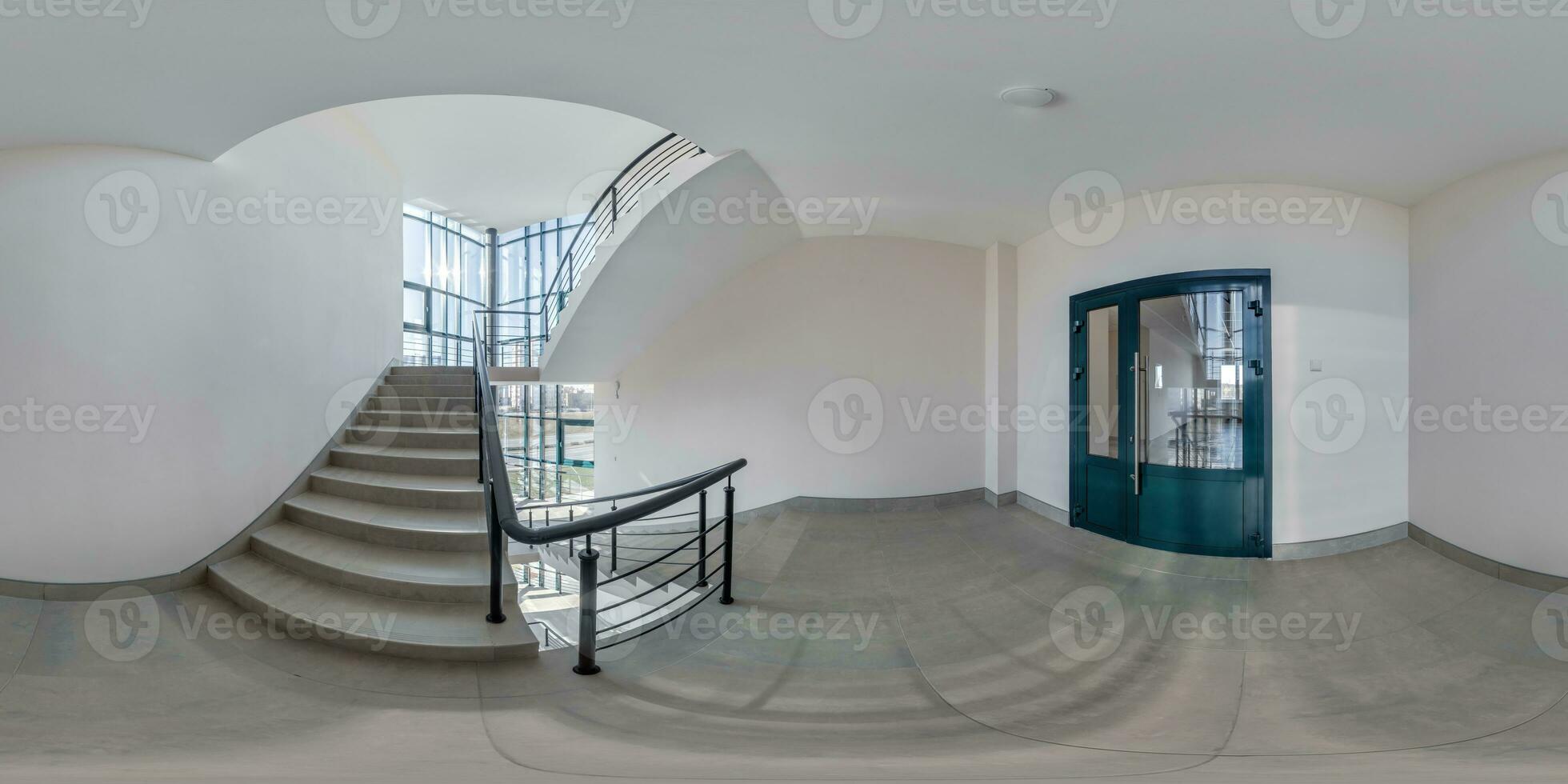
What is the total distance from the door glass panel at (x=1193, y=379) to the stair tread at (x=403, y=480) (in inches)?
186

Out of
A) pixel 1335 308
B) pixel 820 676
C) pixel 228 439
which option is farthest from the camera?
pixel 1335 308

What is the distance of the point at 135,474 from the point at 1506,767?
5941 millimetres

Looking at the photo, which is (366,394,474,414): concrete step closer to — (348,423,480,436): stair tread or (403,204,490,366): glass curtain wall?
(348,423,480,436): stair tread

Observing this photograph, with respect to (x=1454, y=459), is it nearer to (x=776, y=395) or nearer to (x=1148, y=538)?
(x=1148, y=538)

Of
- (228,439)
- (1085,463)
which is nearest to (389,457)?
(228,439)

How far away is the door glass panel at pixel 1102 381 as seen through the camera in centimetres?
459

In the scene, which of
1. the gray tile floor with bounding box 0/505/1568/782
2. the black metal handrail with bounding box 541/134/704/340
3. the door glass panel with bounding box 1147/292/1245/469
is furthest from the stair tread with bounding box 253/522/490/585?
the door glass panel with bounding box 1147/292/1245/469

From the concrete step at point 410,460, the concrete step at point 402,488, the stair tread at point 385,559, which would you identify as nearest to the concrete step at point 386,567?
the stair tread at point 385,559

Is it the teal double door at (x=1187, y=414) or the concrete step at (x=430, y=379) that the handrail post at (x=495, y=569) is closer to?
the concrete step at (x=430, y=379)

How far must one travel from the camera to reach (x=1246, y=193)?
13.1ft

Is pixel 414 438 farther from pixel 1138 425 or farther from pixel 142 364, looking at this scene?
pixel 1138 425

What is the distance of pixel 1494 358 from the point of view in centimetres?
350

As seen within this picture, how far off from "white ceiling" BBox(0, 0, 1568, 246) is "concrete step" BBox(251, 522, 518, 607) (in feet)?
7.55

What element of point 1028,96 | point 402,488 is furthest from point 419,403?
A: point 1028,96
